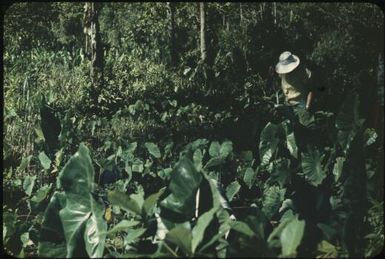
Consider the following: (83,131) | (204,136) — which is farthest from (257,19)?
(83,131)

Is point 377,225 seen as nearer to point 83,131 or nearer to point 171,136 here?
point 171,136

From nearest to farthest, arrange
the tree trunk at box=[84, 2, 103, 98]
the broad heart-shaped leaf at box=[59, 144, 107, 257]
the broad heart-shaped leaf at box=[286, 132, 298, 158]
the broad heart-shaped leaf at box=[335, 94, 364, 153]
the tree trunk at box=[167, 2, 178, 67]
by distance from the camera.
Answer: the broad heart-shaped leaf at box=[59, 144, 107, 257] → the broad heart-shaped leaf at box=[335, 94, 364, 153] → the broad heart-shaped leaf at box=[286, 132, 298, 158] → the tree trunk at box=[84, 2, 103, 98] → the tree trunk at box=[167, 2, 178, 67]

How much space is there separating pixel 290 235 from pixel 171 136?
1.95 metres

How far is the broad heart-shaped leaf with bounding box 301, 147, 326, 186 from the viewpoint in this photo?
1.51 meters

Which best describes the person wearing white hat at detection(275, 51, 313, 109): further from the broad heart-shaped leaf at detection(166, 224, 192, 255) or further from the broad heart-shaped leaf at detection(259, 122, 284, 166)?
the broad heart-shaped leaf at detection(166, 224, 192, 255)

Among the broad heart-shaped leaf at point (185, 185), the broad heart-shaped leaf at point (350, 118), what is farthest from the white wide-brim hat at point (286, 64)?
the broad heart-shaped leaf at point (185, 185)

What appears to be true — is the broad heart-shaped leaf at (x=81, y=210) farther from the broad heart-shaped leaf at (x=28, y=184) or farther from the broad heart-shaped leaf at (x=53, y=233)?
the broad heart-shaped leaf at (x=28, y=184)

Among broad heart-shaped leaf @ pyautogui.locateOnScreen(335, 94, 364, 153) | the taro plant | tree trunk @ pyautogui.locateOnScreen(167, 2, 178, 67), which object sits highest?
broad heart-shaped leaf @ pyautogui.locateOnScreen(335, 94, 364, 153)

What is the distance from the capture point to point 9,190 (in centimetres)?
215

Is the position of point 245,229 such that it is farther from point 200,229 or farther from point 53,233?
point 53,233

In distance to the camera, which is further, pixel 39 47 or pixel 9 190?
pixel 39 47

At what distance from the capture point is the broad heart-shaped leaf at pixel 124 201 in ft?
3.29

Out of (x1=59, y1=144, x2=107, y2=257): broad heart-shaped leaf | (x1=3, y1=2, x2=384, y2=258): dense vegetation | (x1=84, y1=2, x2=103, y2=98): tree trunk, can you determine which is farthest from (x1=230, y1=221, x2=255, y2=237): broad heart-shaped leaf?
(x1=84, y1=2, x2=103, y2=98): tree trunk

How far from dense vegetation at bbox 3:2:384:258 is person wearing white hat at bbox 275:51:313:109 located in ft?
0.39
